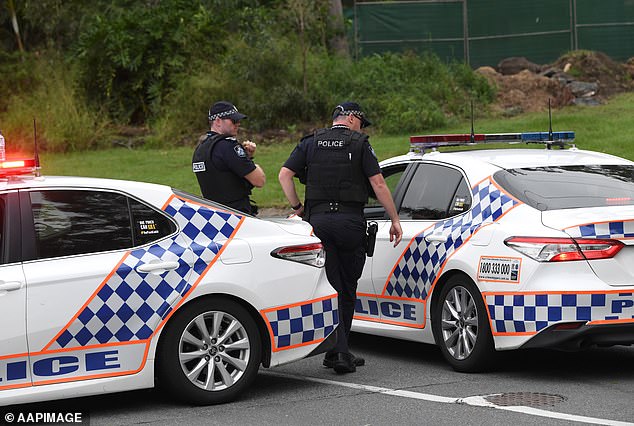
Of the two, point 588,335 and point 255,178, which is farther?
point 255,178

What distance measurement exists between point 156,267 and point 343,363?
5.43 ft

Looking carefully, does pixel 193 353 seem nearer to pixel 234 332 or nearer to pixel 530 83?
pixel 234 332

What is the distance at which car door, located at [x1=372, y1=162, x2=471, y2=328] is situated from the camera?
309 inches

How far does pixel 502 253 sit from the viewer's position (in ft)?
23.4

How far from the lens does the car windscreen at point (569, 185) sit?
7.35 meters

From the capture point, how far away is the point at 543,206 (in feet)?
23.8

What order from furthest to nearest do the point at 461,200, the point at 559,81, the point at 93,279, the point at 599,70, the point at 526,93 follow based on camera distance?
the point at 599,70 < the point at 559,81 < the point at 526,93 < the point at 461,200 < the point at 93,279

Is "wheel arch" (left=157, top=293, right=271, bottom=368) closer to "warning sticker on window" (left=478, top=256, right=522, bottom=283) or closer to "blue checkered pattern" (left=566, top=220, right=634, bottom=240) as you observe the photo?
"warning sticker on window" (left=478, top=256, right=522, bottom=283)

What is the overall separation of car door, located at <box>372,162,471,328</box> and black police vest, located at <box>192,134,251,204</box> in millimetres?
1078

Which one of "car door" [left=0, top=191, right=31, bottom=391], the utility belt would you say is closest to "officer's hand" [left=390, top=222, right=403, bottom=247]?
the utility belt

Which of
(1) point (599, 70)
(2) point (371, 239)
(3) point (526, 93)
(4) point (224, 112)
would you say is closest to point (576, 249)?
(2) point (371, 239)

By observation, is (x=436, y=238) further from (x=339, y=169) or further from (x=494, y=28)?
(x=494, y=28)

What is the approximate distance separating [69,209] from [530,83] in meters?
18.4

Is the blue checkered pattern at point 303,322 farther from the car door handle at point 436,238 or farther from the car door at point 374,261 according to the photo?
the car door at point 374,261
